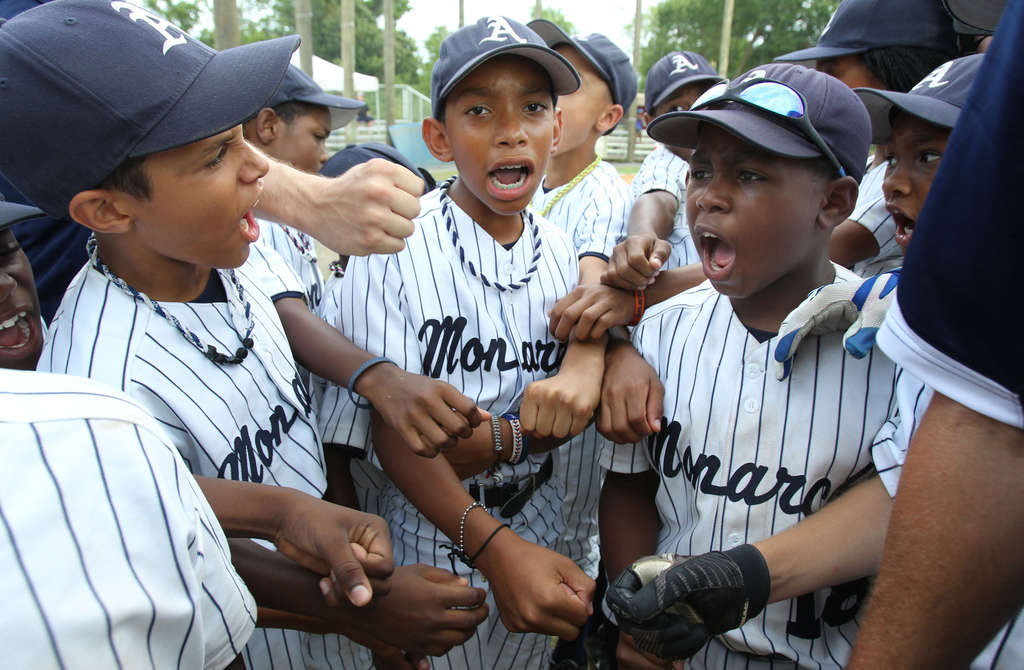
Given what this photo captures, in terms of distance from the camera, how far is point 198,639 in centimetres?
88

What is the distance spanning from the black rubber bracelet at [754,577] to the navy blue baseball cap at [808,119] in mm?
947

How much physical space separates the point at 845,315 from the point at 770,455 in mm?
381

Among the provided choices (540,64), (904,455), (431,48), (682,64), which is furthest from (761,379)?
→ (431,48)

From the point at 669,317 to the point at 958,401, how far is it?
102 cm

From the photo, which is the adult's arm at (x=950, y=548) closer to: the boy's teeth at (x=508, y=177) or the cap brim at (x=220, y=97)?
the boy's teeth at (x=508, y=177)

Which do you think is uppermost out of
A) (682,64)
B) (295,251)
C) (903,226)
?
(682,64)

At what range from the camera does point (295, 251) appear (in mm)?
2893

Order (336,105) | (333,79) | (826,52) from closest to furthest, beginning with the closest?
(826,52), (336,105), (333,79)

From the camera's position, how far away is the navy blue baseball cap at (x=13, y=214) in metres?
1.49

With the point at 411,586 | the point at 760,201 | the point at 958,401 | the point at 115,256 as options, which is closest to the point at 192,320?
the point at 115,256

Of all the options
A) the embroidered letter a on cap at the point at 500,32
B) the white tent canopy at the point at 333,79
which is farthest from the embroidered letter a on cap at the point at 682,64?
the white tent canopy at the point at 333,79

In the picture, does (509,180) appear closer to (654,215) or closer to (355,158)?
(654,215)

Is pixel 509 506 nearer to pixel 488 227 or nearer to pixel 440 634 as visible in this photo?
pixel 440 634

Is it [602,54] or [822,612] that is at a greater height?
[602,54]
